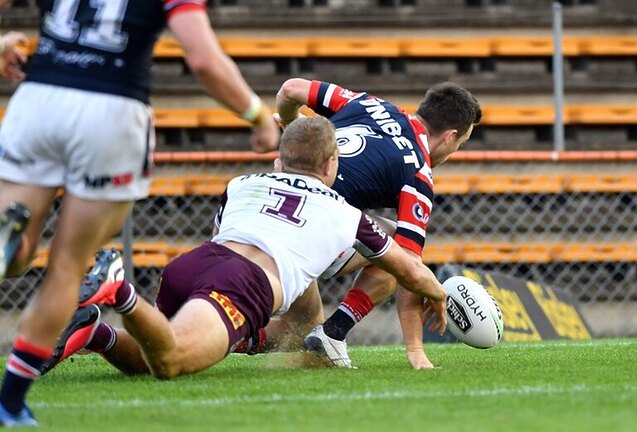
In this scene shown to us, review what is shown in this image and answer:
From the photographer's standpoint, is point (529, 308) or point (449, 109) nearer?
point (449, 109)

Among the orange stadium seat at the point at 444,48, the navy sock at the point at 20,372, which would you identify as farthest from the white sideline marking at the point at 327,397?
the orange stadium seat at the point at 444,48

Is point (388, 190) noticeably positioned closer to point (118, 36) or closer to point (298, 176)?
point (298, 176)

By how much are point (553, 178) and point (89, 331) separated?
6551mm

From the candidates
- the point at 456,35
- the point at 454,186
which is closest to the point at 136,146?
the point at 454,186

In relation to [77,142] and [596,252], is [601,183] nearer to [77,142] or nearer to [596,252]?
[596,252]

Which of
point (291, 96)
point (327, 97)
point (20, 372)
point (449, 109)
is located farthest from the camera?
point (327, 97)

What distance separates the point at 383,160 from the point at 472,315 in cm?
86

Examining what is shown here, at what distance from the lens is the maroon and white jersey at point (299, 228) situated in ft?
17.2

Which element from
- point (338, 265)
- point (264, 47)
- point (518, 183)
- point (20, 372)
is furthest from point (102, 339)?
point (264, 47)

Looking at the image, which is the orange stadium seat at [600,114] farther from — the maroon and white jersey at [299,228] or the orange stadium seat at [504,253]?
the maroon and white jersey at [299,228]

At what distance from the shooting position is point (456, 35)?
42.7ft

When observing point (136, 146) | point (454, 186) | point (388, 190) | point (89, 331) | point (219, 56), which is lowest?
point (454, 186)

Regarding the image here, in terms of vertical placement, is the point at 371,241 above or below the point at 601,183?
above

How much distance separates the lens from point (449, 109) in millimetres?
6145
